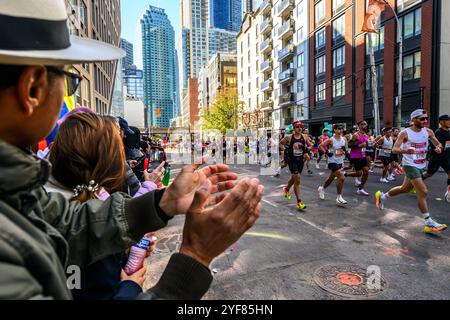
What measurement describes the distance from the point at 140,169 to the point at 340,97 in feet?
93.8

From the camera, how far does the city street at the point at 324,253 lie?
3.29 m

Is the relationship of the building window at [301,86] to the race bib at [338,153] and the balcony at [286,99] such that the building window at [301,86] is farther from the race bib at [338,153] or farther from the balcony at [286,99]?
the race bib at [338,153]

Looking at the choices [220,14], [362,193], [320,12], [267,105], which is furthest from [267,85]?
[220,14]

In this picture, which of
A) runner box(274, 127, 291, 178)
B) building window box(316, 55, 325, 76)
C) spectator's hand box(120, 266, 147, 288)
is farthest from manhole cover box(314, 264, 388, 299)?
Result: building window box(316, 55, 325, 76)

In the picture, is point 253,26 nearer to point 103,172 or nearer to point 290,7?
point 290,7

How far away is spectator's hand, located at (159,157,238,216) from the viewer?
1.27 m

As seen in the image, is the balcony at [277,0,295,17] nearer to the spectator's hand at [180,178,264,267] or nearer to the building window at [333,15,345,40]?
the building window at [333,15,345,40]

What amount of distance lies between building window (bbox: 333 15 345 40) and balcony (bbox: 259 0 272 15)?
65.7 ft

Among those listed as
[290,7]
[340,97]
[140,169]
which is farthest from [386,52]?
[140,169]

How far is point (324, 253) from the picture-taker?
14.2 feet

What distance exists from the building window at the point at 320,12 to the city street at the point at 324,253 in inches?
1276

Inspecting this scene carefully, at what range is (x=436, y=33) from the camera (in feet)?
66.9

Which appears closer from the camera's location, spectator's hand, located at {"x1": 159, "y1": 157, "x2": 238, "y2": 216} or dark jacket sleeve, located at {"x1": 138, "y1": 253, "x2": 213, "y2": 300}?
dark jacket sleeve, located at {"x1": 138, "y1": 253, "x2": 213, "y2": 300}
